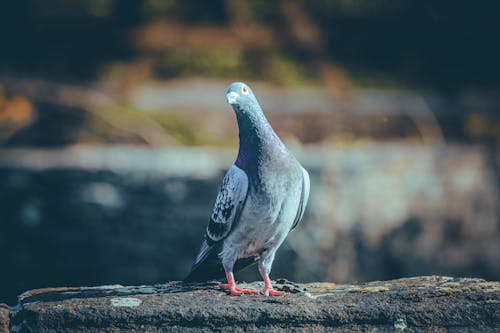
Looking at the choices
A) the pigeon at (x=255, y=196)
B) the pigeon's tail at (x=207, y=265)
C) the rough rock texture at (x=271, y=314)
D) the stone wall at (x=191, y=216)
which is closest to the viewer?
the rough rock texture at (x=271, y=314)

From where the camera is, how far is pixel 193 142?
302 inches

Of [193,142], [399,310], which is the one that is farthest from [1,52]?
[399,310]

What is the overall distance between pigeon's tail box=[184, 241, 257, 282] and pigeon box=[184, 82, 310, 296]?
0.19ft

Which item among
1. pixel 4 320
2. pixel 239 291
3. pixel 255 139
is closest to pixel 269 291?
pixel 239 291

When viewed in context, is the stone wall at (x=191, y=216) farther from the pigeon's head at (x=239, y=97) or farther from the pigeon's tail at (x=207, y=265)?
the pigeon's head at (x=239, y=97)

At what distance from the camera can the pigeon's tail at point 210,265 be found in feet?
12.0

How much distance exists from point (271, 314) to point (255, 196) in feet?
1.64

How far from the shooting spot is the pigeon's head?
10.8ft

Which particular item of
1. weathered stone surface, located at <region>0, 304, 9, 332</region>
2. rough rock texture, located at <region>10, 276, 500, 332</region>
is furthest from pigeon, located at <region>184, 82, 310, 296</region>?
weathered stone surface, located at <region>0, 304, 9, 332</region>

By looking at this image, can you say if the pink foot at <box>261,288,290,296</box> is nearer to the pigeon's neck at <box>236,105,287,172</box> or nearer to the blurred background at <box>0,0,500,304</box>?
the pigeon's neck at <box>236,105,287,172</box>

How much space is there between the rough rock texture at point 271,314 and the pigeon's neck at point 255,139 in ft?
1.97

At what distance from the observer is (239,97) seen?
3344 millimetres

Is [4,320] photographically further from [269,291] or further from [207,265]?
[269,291]

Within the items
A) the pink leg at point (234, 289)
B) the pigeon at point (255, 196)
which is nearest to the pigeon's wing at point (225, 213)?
the pigeon at point (255, 196)
